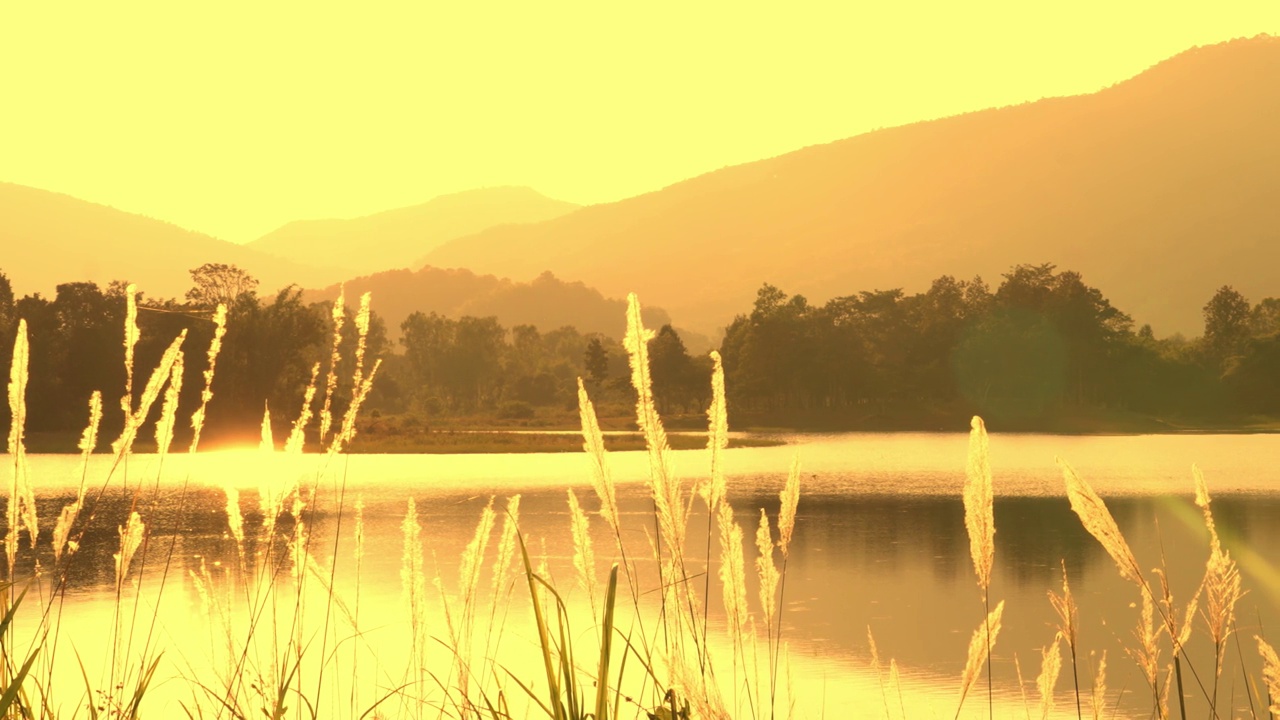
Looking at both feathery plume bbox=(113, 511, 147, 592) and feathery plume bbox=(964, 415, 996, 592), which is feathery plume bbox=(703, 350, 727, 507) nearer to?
feathery plume bbox=(964, 415, 996, 592)

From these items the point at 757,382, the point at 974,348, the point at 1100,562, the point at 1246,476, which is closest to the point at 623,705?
the point at 1100,562

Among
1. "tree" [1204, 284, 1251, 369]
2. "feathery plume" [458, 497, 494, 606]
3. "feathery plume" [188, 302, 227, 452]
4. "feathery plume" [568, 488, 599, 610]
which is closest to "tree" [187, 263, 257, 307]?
"feathery plume" [188, 302, 227, 452]

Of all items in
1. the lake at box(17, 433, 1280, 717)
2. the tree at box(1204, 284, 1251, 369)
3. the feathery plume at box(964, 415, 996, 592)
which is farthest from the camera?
the tree at box(1204, 284, 1251, 369)

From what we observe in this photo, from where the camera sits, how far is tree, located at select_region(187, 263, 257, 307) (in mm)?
70625

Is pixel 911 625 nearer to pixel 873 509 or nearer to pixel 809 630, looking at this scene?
pixel 809 630

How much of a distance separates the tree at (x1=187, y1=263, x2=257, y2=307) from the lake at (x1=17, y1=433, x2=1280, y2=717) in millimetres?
30389

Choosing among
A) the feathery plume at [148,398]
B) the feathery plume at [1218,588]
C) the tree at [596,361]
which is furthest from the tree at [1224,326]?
the feathery plume at [148,398]

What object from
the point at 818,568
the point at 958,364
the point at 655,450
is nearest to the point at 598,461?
the point at 655,450

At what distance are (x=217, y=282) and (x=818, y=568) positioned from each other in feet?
204

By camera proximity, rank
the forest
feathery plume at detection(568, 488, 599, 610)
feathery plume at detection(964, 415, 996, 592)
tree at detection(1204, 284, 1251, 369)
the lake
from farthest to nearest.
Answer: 1. tree at detection(1204, 284, 1251, 369)
2. the forest
3. the lake
4. feathery plume at detection(568, 488, 599, 610)
5. feathery plume at detection(964, 415, 996, 592)

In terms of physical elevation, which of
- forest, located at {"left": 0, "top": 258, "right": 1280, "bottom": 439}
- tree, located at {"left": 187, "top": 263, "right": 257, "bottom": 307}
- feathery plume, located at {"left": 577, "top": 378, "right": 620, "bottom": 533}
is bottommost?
feathery plume, located at {"left": 577, "top": 378, "right": 620, "bottom": 533}

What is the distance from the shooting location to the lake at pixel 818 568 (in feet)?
34.0

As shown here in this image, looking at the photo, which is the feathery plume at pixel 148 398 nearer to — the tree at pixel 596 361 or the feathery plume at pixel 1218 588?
the feathery plume at pixel 1218 588

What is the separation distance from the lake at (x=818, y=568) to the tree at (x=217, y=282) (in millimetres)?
30389
